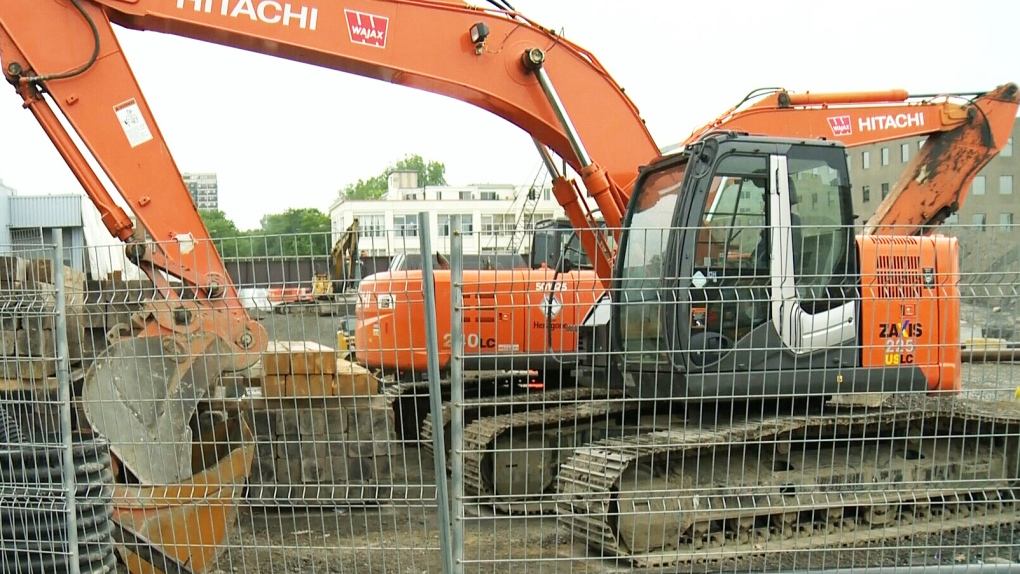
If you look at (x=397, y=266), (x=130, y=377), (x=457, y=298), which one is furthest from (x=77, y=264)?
(x=397, y=266)

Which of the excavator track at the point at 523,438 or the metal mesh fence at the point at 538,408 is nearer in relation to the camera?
the metal mesh fence at the point at 538,408

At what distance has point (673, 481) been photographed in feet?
20.3

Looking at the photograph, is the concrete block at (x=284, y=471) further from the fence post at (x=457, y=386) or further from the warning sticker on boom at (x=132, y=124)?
the fence post at (x=457, y=386)

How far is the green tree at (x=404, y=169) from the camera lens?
93312mm

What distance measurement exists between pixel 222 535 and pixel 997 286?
3658 mm

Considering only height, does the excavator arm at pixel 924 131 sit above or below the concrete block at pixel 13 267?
above

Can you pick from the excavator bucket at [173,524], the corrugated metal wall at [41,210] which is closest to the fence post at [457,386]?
the excavator bucket at [173,524]

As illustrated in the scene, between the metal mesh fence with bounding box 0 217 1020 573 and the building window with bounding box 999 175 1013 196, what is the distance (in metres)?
46.8

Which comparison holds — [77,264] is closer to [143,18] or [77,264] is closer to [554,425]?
[143,18]

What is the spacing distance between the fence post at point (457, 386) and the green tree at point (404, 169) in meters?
89.4

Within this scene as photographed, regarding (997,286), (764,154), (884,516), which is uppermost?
(764,154)

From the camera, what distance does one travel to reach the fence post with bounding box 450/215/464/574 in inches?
132

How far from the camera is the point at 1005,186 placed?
48.6 m

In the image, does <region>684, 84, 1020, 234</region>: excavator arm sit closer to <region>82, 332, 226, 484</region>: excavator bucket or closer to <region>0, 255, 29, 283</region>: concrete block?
<region>82, 332, 226, 484</region>: excavator bucket
